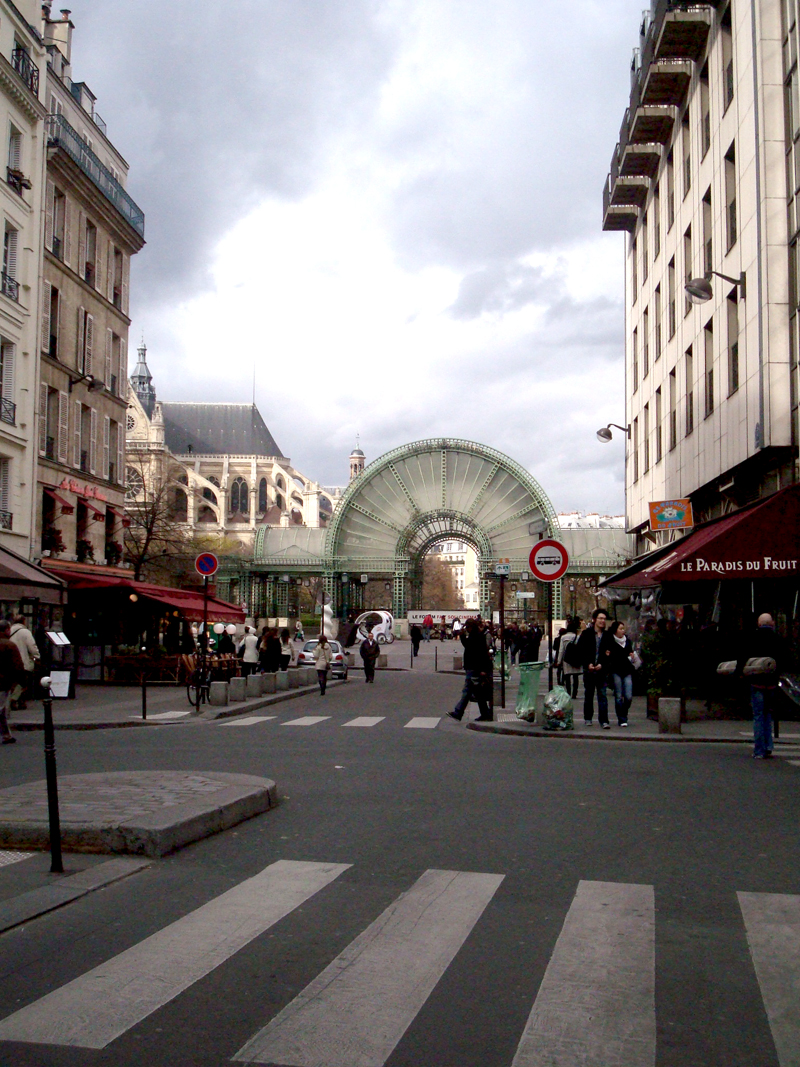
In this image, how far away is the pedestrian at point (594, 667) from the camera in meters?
16.5

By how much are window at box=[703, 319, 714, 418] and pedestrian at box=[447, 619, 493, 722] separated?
32.5ft

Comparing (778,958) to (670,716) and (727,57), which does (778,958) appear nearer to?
(670,716)

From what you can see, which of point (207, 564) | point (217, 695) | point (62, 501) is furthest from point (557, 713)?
point (62, 501)

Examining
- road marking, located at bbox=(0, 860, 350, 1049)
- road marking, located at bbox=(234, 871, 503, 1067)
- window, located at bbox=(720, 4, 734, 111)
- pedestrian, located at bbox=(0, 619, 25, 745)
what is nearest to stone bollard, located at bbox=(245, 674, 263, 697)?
pedestrian, located at bbox=(0, 619, 25, 745)

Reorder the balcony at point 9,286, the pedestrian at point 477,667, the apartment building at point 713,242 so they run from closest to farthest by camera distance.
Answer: the pedestrian at point 477,667
the apartment building at point 713,242
the balcony at point 9,286

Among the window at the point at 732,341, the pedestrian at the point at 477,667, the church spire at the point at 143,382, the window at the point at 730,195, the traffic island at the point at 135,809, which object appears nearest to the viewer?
the traffic island at the point at 135,809

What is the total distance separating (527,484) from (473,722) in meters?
41.6

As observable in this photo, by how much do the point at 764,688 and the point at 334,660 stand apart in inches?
812

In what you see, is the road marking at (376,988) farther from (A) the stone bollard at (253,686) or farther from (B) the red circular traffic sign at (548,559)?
(A) the stone bollard at (253,686)

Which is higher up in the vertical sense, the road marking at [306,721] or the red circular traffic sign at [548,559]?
the red circular traffic sign at [548,559]

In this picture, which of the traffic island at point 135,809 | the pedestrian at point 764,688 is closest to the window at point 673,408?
the pedestrian at point 764,688

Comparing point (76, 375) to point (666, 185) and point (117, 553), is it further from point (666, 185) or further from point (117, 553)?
point (666, 185)

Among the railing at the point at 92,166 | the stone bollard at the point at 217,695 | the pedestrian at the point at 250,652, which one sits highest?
the railing at the point at 92,166

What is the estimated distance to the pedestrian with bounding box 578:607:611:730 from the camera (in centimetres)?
1647
